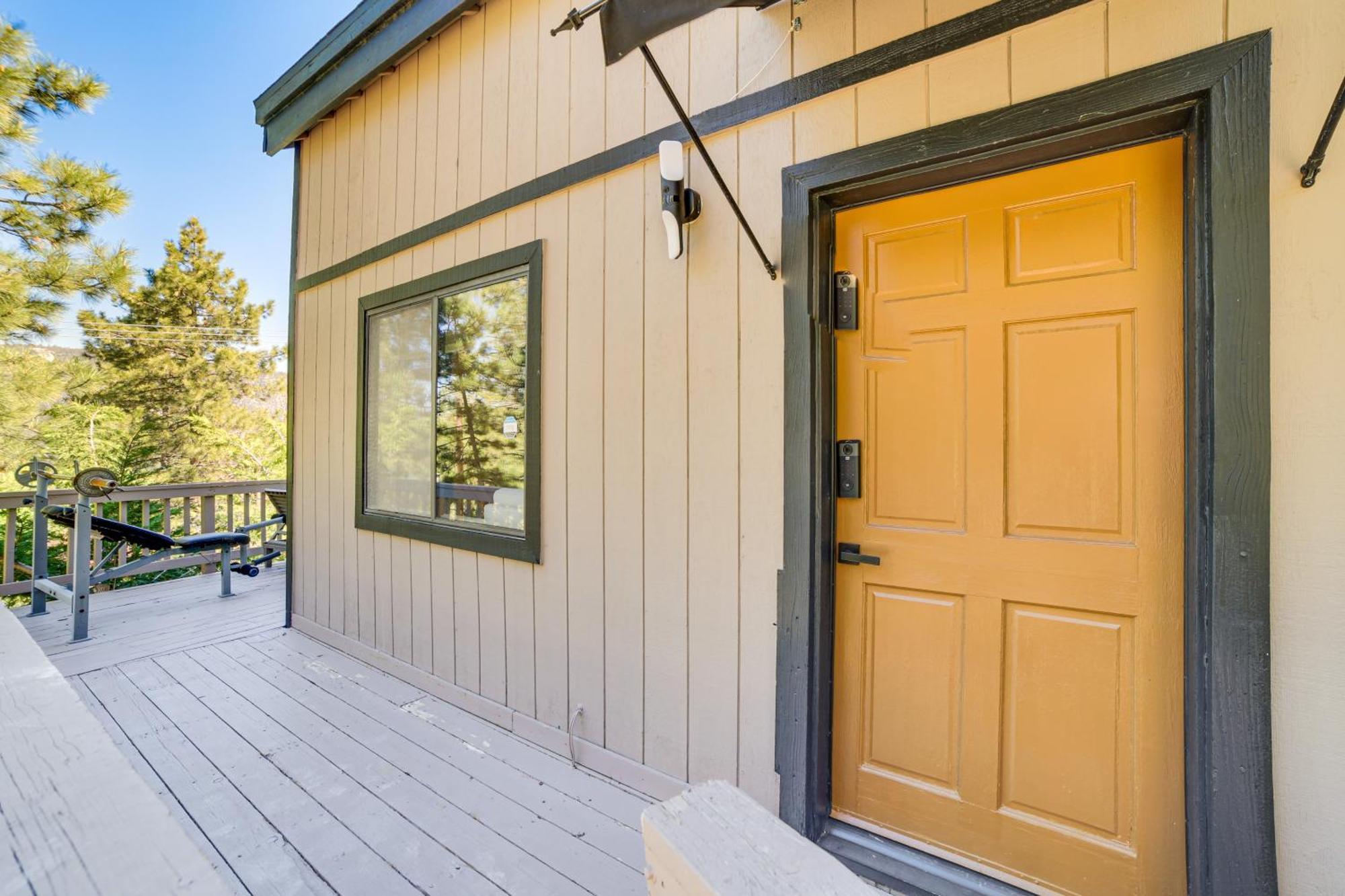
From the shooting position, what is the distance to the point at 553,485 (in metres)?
2.45

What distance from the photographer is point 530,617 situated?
251 cm

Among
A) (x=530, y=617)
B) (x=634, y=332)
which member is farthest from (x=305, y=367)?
(x=634, y=332)

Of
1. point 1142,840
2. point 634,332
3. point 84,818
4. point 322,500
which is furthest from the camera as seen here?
point 322,500

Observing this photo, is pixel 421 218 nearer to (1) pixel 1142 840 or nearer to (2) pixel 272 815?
(2) pixel 272 815

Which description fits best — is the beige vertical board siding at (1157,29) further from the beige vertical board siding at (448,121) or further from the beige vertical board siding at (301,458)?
the beige vertical board siding at (301,458)

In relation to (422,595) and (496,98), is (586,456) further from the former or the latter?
(496,98)

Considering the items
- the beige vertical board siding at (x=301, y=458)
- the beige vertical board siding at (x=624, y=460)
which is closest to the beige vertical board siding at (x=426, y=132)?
the beige vertical board siding at (x=624, y=460)

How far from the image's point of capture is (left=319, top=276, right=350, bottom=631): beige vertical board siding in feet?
12.0

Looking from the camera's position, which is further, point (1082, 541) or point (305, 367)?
point (305, 367)

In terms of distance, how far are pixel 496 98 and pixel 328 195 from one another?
73.1 inches

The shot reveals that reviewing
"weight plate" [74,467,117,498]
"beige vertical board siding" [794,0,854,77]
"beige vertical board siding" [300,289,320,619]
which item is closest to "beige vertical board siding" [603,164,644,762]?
"beige vertical board siding" [794,0,854,77]

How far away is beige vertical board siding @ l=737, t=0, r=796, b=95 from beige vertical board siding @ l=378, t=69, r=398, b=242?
2.33 metres

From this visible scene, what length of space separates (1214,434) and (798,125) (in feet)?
4.54

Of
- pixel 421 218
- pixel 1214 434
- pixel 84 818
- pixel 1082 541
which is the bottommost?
pixel 84 818
